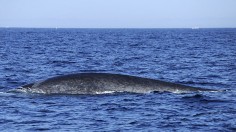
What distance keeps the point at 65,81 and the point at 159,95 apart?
414 centimetres

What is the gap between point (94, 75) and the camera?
22703 mm

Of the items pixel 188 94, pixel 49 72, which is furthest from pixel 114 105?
pixel 49 72

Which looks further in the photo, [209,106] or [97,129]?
[209,106]

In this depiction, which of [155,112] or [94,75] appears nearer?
[155,112]

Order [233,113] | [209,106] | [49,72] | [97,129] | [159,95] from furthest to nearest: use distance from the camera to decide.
A: [49,72] → [159,95] → [209,106] → [233,113] → [97,129]

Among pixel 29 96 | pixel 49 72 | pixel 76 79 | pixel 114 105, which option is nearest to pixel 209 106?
pixel 114 105

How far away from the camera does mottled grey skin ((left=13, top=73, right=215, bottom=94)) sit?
880 inches

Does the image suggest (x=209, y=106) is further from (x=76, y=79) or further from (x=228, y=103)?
(x=76, y=79)

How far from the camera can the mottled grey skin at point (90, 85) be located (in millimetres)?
22359

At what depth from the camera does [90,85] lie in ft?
73.9

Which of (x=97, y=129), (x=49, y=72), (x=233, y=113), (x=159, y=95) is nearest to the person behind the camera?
(x=97, y=129)

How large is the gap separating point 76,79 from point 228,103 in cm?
649

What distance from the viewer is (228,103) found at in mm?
22016

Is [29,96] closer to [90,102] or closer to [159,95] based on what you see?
[90,102]
